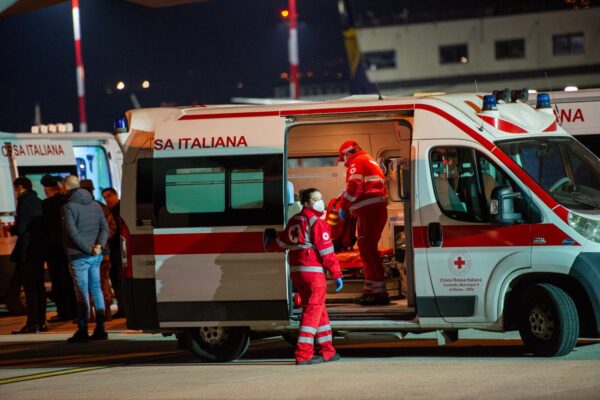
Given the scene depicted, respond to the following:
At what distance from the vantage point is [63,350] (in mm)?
12477

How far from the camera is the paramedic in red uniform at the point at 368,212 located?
11.4 m

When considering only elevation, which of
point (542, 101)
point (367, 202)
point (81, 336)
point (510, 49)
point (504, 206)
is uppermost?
point (510, 49)

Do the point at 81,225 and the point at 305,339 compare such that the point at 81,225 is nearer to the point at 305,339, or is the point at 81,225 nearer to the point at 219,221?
the point at 219,221

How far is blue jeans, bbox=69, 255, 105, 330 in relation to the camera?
41.3ft

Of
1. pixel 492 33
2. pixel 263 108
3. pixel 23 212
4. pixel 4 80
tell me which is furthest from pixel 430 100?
pixel 492 33

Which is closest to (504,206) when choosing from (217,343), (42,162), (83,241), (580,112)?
(217,343)

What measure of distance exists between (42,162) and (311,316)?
10.0 m

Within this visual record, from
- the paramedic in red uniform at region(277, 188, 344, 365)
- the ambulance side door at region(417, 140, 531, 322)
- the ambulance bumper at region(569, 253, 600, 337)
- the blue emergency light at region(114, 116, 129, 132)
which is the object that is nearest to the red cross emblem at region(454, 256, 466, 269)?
the ambulance side door at region(417, 140, 531, 322)

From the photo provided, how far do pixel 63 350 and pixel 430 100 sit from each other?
16.5 ft

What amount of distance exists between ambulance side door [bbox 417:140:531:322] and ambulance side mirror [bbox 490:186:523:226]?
3.5 inches

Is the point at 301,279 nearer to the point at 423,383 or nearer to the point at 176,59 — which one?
the point at 423,383

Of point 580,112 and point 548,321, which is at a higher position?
point 580,112

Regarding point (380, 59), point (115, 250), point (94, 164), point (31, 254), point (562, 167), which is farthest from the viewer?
point (380, 59)

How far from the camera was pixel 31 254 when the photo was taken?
14.2 m
